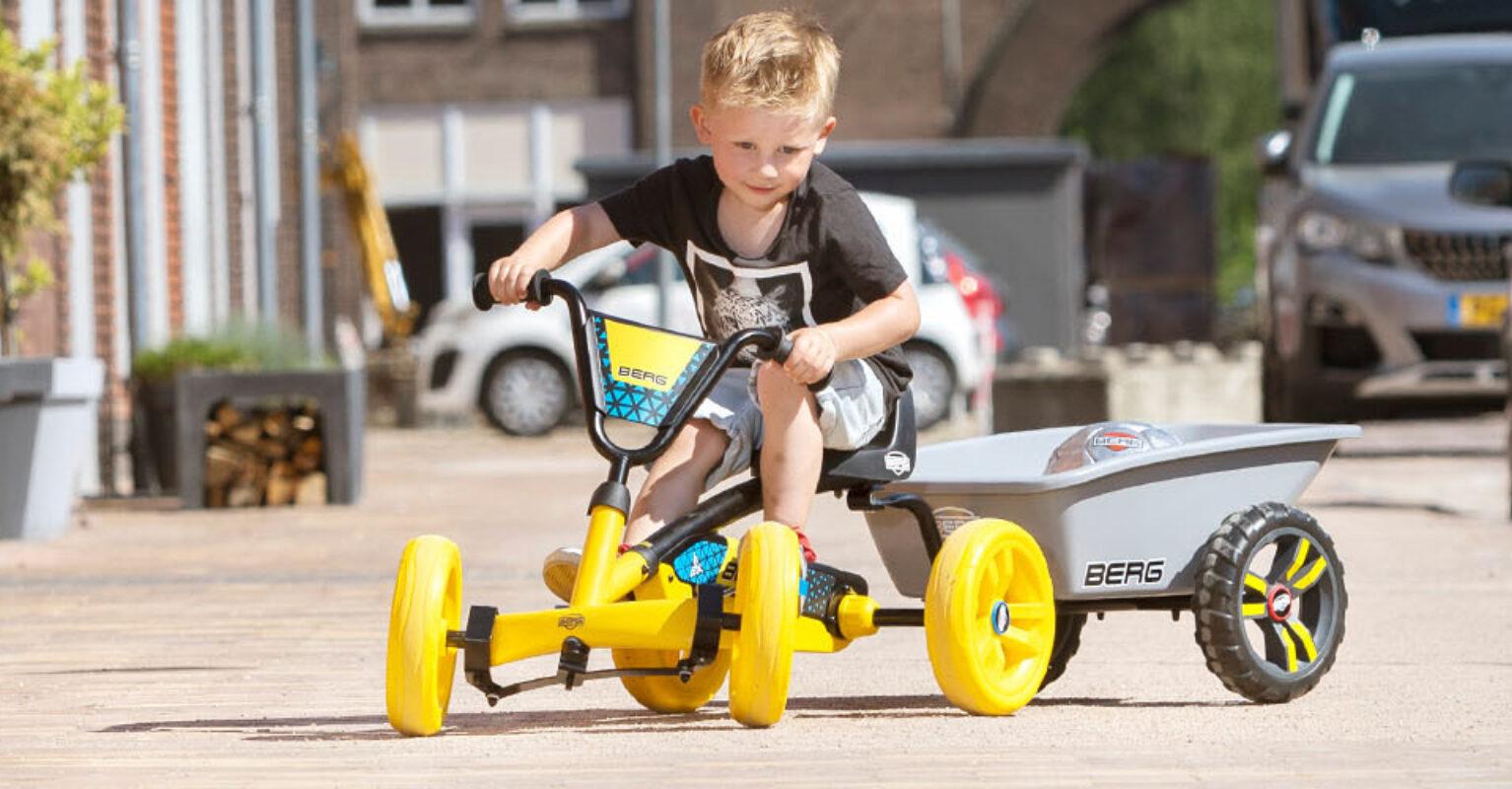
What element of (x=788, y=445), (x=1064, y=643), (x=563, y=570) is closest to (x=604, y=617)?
(x=563, y=570)

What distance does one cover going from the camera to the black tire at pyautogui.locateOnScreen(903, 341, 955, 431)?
2339cm

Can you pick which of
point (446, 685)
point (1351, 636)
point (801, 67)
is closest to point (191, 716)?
point (446, 685)

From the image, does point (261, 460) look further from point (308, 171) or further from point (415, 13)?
point (415, 13)

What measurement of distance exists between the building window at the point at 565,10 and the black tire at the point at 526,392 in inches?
680

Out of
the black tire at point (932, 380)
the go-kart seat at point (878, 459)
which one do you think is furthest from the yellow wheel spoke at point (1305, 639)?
the black tire at point (932, 380)

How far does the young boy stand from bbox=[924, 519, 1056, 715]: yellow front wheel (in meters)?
0.31

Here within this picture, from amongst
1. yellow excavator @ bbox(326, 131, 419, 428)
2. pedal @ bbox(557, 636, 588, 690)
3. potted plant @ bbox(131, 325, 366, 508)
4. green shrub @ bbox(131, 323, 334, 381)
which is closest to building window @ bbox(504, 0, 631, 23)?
yellow excavator @ bbox(326, 131, 419, 428)

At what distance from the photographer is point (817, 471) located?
254 inches

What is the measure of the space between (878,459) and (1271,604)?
87 cm

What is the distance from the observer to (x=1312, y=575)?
270 inches

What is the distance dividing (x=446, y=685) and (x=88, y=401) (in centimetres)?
790

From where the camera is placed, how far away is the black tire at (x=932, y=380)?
76.7 feet

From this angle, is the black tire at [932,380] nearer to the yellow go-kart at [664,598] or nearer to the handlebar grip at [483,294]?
the yellow go-kart at [664,598]

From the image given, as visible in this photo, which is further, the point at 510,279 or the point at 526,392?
the point at 526,392
